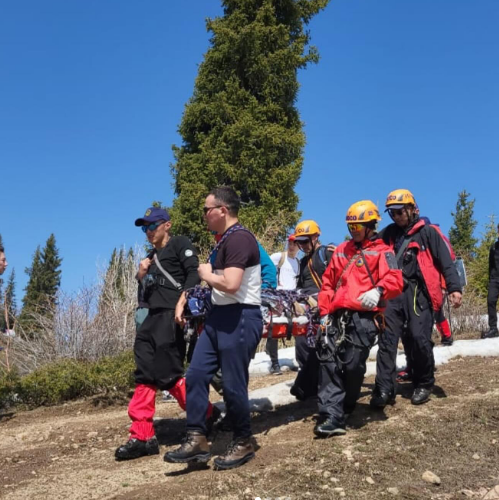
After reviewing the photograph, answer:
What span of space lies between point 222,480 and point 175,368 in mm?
1331

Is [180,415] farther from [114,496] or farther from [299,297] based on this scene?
[114,496]

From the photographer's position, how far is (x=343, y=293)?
501cm

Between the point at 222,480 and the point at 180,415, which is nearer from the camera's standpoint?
the point at 222,480

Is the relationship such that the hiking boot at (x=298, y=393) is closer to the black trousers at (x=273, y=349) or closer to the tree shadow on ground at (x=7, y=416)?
the black trousers at (x=273, y=349)

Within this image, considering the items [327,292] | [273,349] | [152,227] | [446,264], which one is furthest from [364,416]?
[273,349]

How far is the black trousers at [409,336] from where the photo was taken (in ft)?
18.2

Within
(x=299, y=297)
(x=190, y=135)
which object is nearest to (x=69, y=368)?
(x=299, y=297)

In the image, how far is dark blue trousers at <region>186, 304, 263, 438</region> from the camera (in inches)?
168

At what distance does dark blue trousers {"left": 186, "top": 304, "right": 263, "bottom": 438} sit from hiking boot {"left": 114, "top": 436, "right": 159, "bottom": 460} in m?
0.79

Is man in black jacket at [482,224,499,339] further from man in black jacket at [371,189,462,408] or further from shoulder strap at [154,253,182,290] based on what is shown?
shoulder strap at [154,253,182,290]

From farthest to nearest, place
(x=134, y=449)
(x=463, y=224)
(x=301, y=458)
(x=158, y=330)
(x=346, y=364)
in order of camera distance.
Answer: (x=463, y=224)
(x=158, y=330)
(x=346, y=364)
(x=134, y=449)
(x=301, y=458)

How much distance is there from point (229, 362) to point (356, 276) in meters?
1.44

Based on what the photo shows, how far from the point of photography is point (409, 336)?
223 inches

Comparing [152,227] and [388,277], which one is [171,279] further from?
[388,277]
